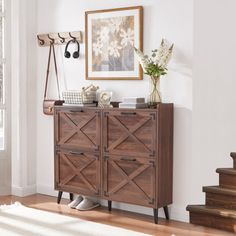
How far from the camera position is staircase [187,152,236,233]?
14.2 feet

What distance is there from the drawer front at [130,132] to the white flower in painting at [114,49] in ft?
2.16

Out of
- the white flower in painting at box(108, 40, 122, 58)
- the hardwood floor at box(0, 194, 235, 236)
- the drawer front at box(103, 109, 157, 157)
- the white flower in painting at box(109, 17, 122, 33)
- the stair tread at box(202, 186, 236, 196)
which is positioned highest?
the white flower in painting at box(109, 17, 122, 33)

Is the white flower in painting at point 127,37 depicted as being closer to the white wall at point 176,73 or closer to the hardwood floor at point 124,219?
the white wall at point 176,73

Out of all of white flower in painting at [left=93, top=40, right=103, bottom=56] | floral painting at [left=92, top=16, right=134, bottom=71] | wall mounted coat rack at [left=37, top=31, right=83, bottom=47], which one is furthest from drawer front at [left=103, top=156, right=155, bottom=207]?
wall mounted coat rack at [left=37, top=31, right=83, bottom=47]

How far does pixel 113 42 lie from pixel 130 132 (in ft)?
3.32

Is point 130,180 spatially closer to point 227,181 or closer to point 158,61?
point 227,181

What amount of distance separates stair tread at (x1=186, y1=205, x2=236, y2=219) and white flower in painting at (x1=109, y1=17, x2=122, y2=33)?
1910 mm

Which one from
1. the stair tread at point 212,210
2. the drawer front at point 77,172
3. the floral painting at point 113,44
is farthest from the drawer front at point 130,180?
the floral painting at point 113,44

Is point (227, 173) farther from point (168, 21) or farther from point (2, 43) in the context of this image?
point (2, 43)

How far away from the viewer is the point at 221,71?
4832 millimetres

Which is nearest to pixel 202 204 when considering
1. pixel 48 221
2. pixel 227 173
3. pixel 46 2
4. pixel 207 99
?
pixel 227 173

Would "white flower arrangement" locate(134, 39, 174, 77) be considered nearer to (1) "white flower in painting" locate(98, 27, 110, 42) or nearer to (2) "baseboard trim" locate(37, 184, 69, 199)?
(1) "white flower in painting" locate(98, 27, 110, 42)

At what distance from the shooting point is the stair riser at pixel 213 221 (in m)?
4.30

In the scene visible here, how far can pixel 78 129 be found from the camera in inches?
202
